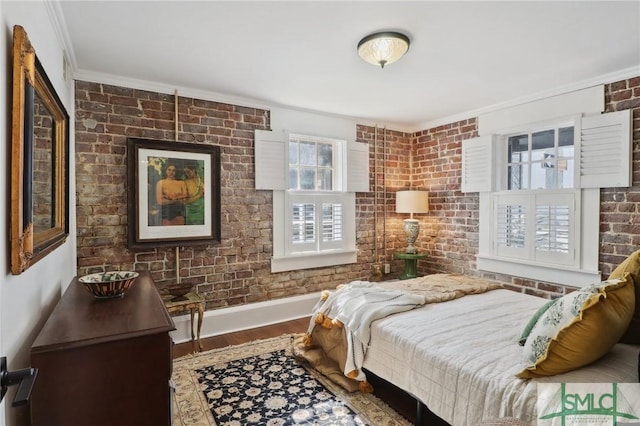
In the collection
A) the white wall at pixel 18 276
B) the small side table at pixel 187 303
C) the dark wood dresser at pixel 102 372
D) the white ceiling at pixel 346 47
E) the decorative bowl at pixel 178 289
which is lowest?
the small side table at pixel 187 303

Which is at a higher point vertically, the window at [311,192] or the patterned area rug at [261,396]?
the window at [311,192]

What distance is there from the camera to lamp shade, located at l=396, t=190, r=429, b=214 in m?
4.59

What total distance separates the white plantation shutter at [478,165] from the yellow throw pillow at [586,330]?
102 inches

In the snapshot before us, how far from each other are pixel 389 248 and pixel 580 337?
342 centimetres

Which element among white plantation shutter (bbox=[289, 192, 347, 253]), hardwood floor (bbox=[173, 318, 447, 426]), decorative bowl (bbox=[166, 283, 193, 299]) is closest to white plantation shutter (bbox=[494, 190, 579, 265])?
white plantation shutter (bbox=[289, 192, 347, 253])

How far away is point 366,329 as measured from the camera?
237 cm

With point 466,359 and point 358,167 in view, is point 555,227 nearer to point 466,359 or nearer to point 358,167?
point 358,167

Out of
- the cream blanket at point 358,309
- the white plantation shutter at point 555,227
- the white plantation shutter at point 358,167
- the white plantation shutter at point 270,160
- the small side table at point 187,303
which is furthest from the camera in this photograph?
the white plantation shutter at point 358,167

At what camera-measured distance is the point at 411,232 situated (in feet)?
15.1

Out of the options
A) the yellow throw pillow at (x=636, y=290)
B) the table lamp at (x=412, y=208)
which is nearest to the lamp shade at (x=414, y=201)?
the table lamp at (x=412, y=208)

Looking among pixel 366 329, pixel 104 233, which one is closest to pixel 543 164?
pixel 366 329

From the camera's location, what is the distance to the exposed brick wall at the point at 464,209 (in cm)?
298

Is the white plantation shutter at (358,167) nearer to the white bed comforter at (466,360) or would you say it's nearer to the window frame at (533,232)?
the window frame at (533,232)

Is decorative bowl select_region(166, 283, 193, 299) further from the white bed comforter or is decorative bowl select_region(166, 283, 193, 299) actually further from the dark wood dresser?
the white bed comforter
